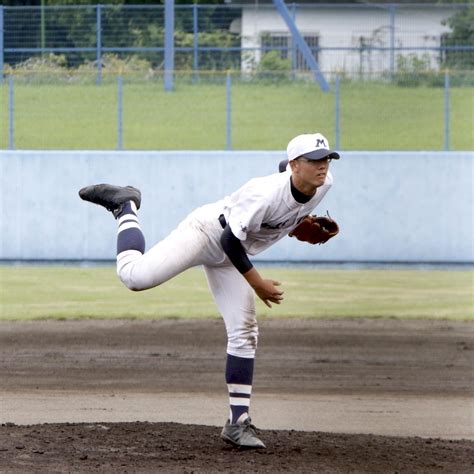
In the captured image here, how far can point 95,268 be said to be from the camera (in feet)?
55.7

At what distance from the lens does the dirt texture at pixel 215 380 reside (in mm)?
6371

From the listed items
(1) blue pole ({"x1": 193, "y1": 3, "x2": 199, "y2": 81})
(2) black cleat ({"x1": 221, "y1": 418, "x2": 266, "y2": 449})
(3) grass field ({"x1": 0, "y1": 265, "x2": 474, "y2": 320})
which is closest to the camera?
(2) black cleat ({"x1": 221, "y1": 418, "x2": 266, "y2": 449})

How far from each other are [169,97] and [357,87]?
3.55 m

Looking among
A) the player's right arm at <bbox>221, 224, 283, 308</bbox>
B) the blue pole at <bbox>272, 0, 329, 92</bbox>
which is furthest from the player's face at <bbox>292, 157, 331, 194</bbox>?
the blue pole at <bbox>272, 0, 329, 92</bbox>

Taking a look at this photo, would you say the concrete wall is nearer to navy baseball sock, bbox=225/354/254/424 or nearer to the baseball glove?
the baseball glove

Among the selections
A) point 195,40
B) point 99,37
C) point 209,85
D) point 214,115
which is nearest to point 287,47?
Answer: point 195,40

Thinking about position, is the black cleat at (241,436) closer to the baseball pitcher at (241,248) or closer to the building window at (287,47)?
the baseball pitcher at (241,248)

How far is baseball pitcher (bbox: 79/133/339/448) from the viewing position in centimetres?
622

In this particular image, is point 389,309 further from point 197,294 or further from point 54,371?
point 54,371

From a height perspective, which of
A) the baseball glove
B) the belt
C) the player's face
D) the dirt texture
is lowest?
the dirt texture

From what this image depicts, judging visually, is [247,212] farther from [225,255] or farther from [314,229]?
[314,229]

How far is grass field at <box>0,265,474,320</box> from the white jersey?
6.43 meters

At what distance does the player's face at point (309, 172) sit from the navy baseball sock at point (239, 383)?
1017mm

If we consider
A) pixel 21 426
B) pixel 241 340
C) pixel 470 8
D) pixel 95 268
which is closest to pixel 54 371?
pixel 21 426
